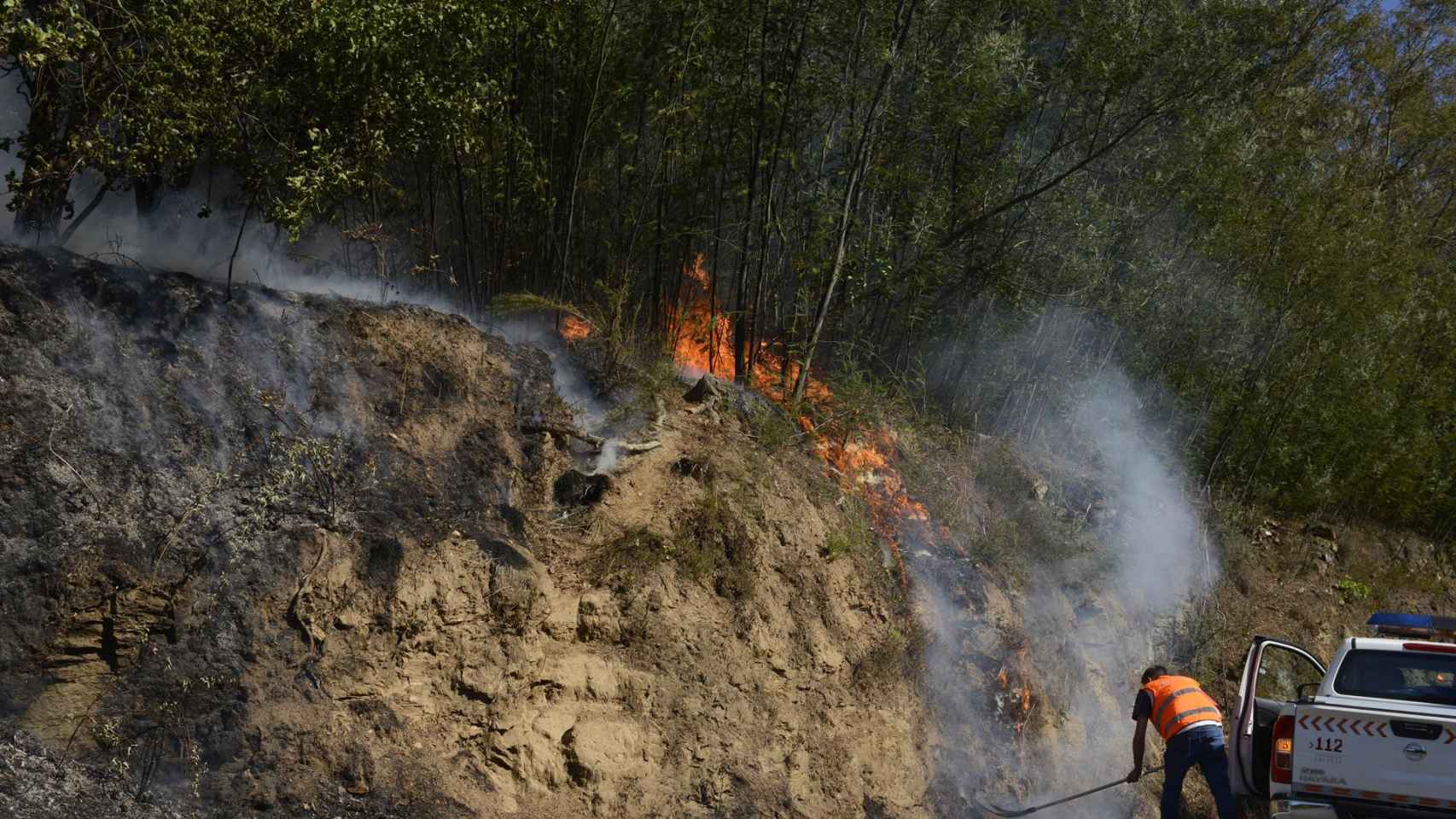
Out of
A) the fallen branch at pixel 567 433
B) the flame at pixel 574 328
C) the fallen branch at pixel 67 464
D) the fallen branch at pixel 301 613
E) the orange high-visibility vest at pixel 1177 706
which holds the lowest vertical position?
the orange high-visibility vest at pixel 1177 706

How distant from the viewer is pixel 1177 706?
837 centimetres

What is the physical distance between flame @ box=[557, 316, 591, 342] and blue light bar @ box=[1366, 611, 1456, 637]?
6.49m

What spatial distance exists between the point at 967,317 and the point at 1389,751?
8.86 m

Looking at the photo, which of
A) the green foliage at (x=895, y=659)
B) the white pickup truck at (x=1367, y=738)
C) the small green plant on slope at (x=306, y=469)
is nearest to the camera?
the small green plant on slope at (x=306, y=469)

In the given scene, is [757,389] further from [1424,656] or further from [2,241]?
[2,241]

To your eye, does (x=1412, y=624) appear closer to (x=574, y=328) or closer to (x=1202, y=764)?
(x=1202, y=764)

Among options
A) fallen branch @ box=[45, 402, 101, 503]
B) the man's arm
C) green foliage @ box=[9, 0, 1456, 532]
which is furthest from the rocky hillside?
the man's arm

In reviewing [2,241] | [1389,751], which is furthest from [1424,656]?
[2,241]

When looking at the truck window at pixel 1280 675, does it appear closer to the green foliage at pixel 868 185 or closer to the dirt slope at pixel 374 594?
the green foliage at pixel 868 185

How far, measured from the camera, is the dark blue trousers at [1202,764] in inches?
317

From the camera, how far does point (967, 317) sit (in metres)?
15.0

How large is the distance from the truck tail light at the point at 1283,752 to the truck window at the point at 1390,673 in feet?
1.61

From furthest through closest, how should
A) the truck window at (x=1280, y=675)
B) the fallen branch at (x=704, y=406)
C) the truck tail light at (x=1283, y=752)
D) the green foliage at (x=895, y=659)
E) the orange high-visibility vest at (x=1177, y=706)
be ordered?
the truck window at (x=1280, y=675) < the fallen branch at (x=704, y=406) < the green foliage at (x=895, y=659) < the orange high-visibility vest at (x=1177, y=706) < the truck tail light at (x=1283, y=752)

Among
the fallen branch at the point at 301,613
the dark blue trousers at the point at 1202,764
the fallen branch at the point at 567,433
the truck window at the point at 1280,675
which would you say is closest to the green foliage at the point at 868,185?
the fallen branch at the point at 567,433
